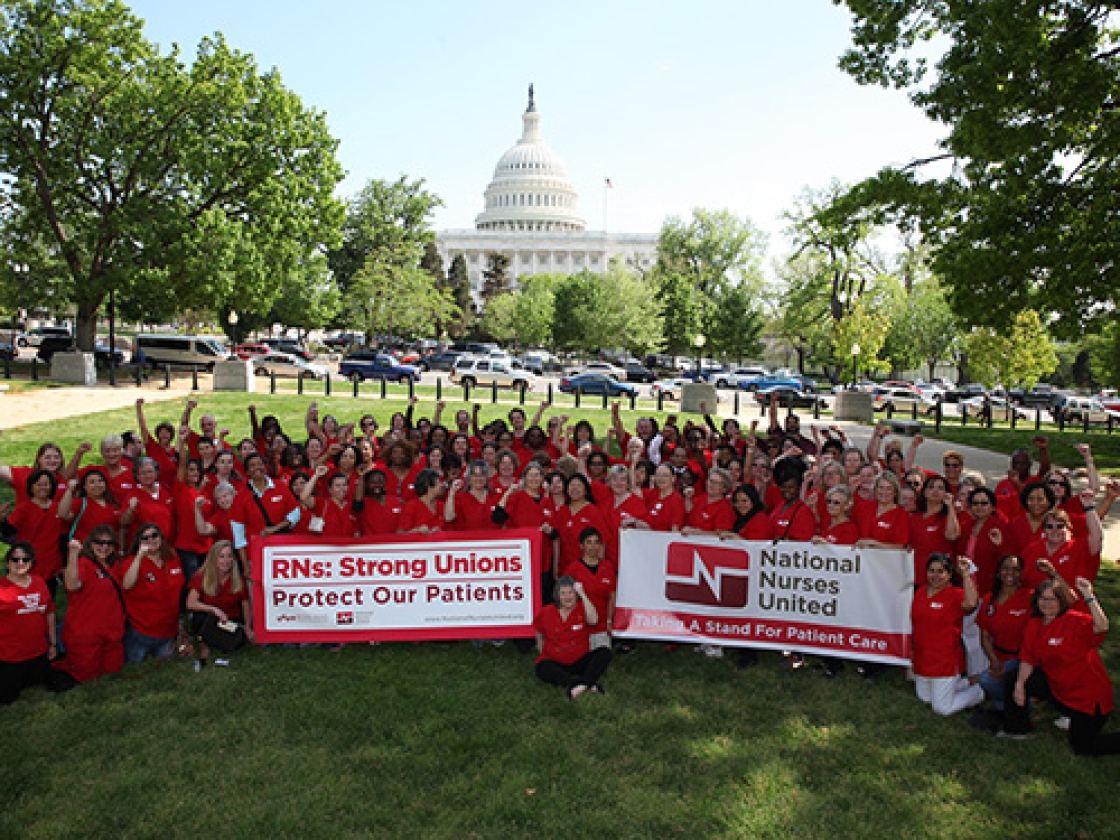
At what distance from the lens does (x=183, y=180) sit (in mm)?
32531

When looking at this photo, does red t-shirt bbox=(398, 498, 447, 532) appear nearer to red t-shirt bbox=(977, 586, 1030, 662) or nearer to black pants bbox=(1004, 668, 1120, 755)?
A: red t-shirt bbox=(977, 586, 1030, 662)

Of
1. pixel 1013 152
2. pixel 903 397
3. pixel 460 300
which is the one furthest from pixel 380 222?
pixel 1013 152

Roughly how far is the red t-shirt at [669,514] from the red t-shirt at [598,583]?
75cm

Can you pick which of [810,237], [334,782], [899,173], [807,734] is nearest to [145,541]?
[334,782]

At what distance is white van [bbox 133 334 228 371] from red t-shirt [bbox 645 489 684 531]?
3569 centimetres

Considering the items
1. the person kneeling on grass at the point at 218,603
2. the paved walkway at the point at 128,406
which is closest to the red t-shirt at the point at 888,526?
the person kneeling on grass at the point at 218,603

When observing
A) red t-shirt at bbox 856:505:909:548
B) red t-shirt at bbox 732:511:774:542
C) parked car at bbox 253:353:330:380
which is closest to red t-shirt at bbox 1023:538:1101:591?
red t-shirt at bbox 856:505:909:548

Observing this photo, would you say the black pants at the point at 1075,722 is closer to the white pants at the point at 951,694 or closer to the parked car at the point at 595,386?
the white pants at the point at 951,694

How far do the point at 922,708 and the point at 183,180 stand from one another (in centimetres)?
3390

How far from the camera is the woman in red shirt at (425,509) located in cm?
732

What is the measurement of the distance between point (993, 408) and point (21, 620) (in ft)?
140

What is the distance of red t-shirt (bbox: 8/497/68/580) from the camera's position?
23.3 feet

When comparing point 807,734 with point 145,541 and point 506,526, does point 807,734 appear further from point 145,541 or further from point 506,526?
point 145,541

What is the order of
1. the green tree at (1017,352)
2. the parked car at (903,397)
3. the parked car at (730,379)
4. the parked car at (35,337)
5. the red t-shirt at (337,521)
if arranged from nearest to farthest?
the red t-shirt at (337,521)
the green tree at (1017,352)
the parked car at (903,397)
the parked car at (730,379)
the parked car at (35,337)
